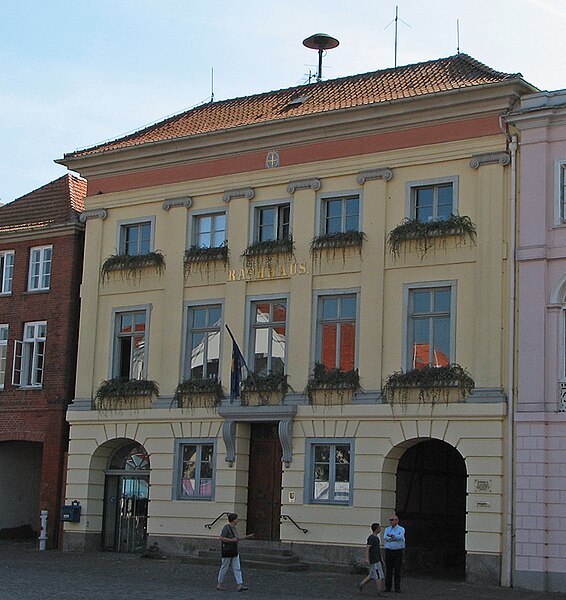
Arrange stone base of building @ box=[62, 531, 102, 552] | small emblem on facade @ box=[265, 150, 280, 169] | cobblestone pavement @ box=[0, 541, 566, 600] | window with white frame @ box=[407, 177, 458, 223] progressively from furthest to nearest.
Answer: stone base of building @ box=[62, 531, 102, 552]
small emblem on facade @ box=[265, 150, 280, 169]
window with white frame @ box=[407, 177, 458, 223]
cobblestone pavement @ box=[0, 541, 566, 600]

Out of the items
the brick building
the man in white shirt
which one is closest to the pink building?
the man in white shirt

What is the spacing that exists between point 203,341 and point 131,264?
3.21 m

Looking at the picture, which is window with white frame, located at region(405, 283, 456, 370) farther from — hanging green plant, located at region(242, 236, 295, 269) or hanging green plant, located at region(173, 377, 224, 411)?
hanging green plant, located at region(173, 377, 224, 411)

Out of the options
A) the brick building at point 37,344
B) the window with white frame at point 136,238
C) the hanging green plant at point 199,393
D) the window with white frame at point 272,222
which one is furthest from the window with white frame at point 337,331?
the brick building at point 37,344

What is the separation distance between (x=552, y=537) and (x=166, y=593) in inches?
333

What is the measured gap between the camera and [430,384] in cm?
2805

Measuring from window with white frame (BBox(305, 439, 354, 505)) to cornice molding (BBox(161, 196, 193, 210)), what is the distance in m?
7.59

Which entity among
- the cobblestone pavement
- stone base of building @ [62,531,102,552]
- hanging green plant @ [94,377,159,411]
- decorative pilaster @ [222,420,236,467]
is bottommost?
the cobblestone pavement

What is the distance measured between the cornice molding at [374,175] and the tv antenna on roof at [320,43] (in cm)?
711

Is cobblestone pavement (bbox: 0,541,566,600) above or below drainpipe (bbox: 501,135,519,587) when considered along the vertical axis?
below

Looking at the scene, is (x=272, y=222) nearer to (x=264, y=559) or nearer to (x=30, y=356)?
(x=264, y=559)

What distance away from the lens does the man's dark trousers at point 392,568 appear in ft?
82.5

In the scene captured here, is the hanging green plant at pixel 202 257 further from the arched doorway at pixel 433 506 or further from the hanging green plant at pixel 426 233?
the arched doorway at pixel 433 506

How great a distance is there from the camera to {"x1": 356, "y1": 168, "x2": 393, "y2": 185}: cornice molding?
2966 cm
